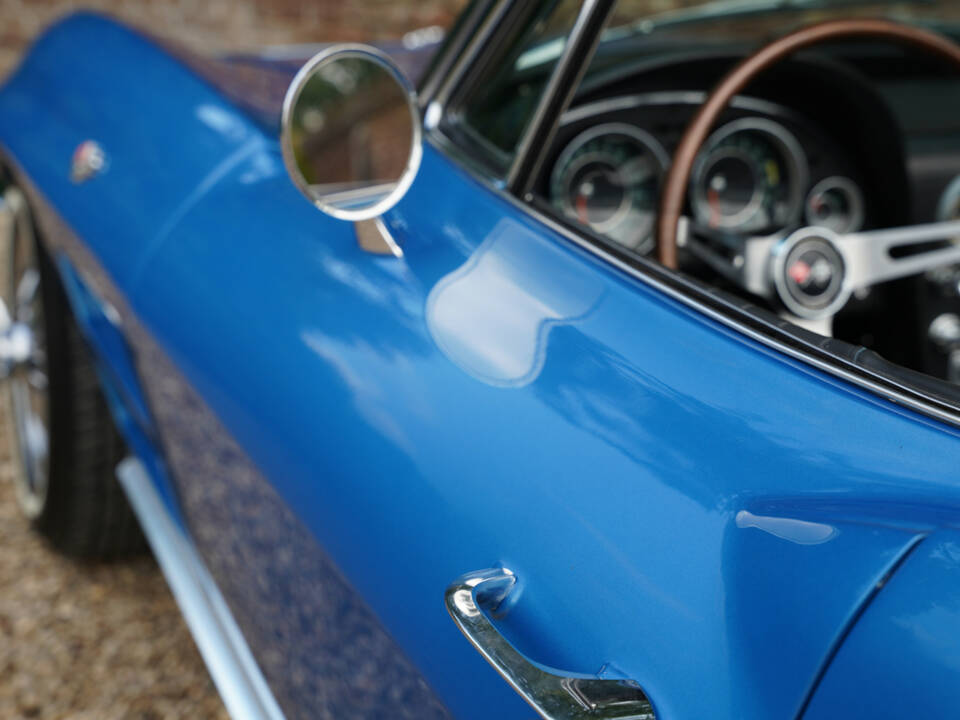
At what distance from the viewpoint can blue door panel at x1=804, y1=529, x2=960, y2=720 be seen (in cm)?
69

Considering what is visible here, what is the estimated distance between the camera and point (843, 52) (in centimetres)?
219

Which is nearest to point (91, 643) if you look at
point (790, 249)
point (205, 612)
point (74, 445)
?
point (74, 445)

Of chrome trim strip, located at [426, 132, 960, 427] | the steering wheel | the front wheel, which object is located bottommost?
the front wheel

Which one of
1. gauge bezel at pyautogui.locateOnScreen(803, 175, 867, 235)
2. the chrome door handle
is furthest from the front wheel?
the chrome door handle

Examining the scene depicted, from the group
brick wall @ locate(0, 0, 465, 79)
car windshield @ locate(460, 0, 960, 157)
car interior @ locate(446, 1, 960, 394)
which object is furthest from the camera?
brick wall @ locate(0, 0, 465, 79)

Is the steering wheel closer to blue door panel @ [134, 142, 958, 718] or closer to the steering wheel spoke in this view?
the steering wheel spoke

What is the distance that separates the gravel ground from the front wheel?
0.09 meters

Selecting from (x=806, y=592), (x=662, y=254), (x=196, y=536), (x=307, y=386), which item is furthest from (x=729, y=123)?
Result: (x=806, y=592)

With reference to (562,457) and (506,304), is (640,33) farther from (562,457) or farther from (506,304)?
(562,457)

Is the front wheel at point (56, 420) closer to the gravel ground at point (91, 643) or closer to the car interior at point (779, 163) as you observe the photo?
the gravel ground at point (91, 643)

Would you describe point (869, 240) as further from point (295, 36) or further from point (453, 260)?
point (295, 36)

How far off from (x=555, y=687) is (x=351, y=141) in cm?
Answer: 126

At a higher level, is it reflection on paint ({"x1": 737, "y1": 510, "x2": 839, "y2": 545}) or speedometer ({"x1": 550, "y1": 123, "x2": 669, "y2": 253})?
speedometer ({"x1": 550, "y1": 123, "x2": 669, "y2": 253})

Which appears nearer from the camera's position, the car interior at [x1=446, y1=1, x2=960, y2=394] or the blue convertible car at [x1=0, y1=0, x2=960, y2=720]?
the blue convertible car at [x1=0, y1=0, x2=960, y2=720]
